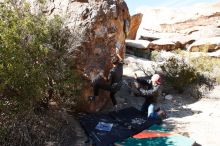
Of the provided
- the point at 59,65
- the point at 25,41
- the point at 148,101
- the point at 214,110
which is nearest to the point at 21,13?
the point at 25,41

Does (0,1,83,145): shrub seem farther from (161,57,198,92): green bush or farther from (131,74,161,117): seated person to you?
(161,57,198,92): green bush

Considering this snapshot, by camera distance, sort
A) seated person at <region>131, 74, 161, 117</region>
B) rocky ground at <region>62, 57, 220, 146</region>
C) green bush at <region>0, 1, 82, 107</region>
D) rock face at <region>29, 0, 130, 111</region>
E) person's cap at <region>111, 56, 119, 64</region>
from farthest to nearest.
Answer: person's cap at <region>111, 56, 119, 64</region> → rock face at <region>29, 0, 130, 111</region> → seated person at <region>131, 74, 161, 117</region> → rocky ground at <region>62, 57, 220, 146</region> → green bush at <region>0, 1, 82, 107</region>

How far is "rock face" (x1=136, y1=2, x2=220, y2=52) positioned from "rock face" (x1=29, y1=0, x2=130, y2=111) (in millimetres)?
13268

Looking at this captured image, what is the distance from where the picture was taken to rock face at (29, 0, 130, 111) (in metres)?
11.2

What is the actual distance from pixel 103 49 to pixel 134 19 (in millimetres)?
16138

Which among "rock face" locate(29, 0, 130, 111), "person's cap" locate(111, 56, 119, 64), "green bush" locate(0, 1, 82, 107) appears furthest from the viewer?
"person's cap" locate(111, 56, 119, 64)

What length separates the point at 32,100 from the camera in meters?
9.05

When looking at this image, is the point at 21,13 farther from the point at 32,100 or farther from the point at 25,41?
the point at 32,100

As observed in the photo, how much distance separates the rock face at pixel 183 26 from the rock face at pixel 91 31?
522 inches

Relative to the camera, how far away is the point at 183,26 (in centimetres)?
3200

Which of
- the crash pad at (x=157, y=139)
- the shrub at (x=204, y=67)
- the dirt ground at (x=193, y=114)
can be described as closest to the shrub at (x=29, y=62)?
the crash pad at (x=157, y=139)

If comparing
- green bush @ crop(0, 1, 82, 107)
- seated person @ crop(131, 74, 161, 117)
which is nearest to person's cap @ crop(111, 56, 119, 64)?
seated person @ crop(131, 74, 161, 117)

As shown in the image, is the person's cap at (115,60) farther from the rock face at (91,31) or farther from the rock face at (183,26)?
the rock face at (183,26)

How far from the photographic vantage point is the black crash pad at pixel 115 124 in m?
9.72
